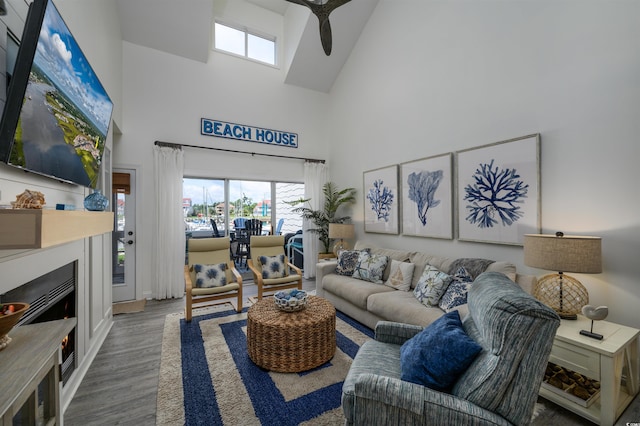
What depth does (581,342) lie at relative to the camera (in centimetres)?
171

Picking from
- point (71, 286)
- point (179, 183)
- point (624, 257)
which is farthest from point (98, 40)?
point (624, 257)

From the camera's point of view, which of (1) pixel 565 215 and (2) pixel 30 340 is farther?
(1) pixel 565 215

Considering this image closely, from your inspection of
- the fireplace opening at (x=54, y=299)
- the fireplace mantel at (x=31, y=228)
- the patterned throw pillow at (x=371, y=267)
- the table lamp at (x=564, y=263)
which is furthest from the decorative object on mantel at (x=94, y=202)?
the table lamp at (x=564, y=263)

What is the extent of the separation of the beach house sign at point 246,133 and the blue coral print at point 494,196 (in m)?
3.40

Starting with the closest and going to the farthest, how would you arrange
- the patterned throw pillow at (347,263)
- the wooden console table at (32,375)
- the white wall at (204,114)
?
1. the wooden console table at (32,375)
2. the patterned throw pillow at (347,263)
3. the white wall at (204,114)

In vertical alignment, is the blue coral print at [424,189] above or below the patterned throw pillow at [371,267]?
above

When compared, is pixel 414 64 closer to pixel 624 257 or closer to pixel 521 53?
pixel 521 53

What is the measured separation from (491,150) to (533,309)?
229 centimetres

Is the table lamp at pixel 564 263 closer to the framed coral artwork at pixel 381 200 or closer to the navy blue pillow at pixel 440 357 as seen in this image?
the navy blue pillow at pixel 440 357

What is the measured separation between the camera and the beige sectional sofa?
244cm

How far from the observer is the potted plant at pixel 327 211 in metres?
5.06

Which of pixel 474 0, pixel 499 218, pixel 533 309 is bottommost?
pixel 533 309

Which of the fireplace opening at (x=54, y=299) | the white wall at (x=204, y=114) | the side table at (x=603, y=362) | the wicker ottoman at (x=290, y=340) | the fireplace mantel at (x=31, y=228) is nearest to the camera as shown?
the fireplace mantel at (x=31, y=228)

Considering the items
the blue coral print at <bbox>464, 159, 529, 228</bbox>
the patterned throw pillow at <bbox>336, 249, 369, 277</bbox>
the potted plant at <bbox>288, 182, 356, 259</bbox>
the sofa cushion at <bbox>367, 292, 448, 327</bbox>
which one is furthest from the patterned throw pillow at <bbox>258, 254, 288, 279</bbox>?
the blue coral print at <bbox>464, 159, 529, 228</bbox>
